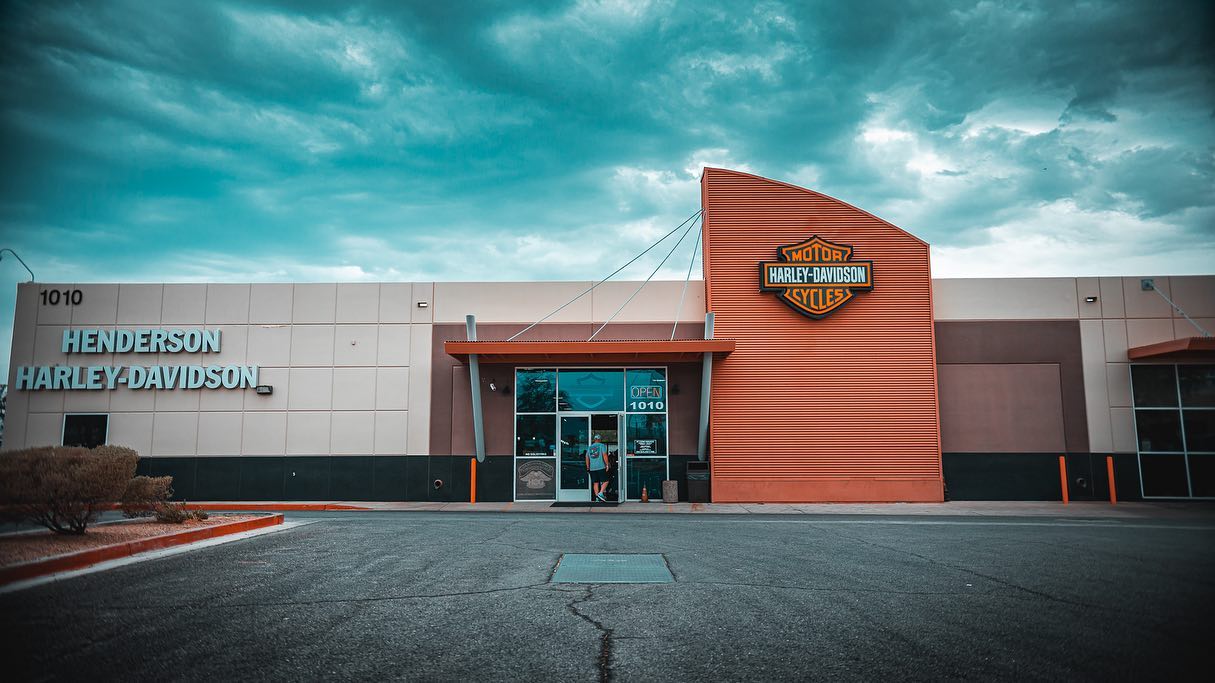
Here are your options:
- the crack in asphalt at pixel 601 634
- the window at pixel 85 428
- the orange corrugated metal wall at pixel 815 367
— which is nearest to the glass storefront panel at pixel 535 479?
the orange corrugated metal wall at pixel 815 367

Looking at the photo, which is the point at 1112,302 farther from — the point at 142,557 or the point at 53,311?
the point at 53,311

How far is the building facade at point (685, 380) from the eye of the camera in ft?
68.2

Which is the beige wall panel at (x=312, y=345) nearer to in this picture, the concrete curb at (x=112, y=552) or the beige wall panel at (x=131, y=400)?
the beige wall panel at (x=131, y=400)

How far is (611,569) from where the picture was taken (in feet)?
28.5

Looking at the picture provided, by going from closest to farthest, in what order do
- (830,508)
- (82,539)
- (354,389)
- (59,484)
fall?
(59,484) < (82,539) < (830,508) < (354,389)

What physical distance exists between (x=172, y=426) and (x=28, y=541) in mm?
12738

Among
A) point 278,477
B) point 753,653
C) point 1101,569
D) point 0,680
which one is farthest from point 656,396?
point 0,680

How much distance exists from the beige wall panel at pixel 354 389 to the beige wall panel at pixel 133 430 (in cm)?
524

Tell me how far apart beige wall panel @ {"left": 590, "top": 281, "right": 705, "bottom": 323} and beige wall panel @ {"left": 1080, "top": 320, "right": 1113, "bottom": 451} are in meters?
10.8

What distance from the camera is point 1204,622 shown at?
6.20 meters

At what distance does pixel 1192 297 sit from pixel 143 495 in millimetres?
25887

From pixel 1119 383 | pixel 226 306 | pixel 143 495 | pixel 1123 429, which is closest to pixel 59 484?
pixel 143 495

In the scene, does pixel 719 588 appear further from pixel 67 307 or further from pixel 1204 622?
pixel 67 307

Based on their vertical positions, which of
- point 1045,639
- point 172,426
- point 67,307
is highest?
point 67,307
